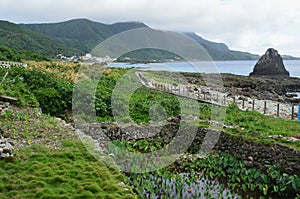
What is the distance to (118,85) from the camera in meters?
23.2

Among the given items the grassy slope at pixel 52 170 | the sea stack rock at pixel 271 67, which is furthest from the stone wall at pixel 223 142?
the sea stack rock at pixel 271 67

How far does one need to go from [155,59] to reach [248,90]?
49909 millimetres

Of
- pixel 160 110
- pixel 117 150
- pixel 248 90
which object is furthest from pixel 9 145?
pixel 248 90

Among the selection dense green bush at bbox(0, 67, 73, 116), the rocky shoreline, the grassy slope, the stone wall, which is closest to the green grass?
the grassy slope

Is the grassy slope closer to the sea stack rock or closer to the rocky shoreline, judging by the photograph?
the rocky shoreline

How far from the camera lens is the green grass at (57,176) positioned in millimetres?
6465

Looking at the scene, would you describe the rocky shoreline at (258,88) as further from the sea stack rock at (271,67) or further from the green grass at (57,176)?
the green grass at (57,176)

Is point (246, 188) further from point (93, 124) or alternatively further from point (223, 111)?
point (223, 111)

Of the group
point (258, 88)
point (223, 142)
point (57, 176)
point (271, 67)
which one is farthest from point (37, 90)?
point (271, 67)

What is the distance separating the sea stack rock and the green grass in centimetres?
6961

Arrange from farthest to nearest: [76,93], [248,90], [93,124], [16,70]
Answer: [248,90] < [16,70] < [76,93] < [93,124]

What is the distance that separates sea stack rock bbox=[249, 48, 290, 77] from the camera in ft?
237

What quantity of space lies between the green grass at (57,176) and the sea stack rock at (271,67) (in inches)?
2740

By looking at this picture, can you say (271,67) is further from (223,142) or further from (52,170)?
(52,170)
